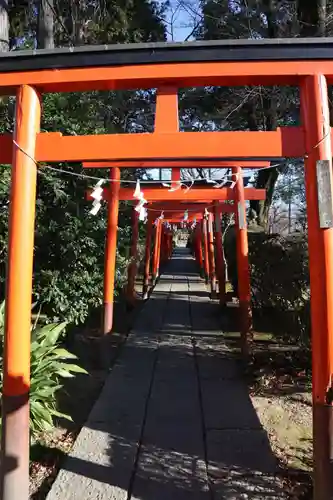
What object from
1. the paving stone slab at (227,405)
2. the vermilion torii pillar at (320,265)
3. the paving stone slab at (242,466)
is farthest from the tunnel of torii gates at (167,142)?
the paving stone slab at (227,405)

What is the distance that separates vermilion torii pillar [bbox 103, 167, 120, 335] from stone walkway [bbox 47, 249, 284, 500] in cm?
74

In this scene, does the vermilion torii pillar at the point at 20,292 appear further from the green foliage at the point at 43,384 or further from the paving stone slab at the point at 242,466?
the paving stone slab at the point at 242,466

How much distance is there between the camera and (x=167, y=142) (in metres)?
2.90

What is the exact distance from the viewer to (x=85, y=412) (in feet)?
15.6

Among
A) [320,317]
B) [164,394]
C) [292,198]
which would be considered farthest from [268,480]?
[292,198]

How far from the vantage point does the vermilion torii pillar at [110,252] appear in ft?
22.6

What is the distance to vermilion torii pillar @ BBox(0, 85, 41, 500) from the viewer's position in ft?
9.32

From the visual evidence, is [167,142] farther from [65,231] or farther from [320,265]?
[65,231]

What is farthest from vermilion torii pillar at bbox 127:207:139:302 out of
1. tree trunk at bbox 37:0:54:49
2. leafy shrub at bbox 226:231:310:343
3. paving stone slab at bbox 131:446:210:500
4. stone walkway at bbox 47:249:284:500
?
paving stone slab at bbox 131:446:210:500

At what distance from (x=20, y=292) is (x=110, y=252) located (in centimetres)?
401

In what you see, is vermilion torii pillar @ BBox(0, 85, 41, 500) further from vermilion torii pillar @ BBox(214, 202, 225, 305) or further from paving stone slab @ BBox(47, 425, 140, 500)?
vermilion torii pillar @ BBox(214, 202, 225, 305)

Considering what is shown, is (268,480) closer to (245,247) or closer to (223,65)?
(223,65)

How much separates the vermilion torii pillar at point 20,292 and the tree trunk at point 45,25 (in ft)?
16.8

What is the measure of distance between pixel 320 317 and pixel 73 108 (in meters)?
5.57
